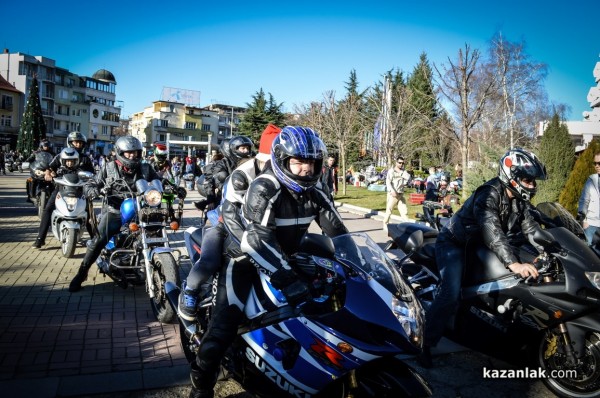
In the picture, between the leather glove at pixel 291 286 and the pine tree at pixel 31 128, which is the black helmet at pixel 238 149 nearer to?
the leather glove at pixel 291 286

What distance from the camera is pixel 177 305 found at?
3912mm

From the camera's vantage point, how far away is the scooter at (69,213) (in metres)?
7.41

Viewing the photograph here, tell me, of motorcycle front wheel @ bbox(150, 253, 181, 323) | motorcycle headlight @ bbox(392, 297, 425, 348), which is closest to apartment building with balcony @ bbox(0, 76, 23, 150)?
motorcycle front wheel @ bbox(150, 253, 181, 323)

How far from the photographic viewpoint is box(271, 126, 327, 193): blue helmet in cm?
289

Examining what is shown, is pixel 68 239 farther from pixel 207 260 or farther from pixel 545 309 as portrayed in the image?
pixel 545 309

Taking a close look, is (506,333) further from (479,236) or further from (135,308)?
(135,308)

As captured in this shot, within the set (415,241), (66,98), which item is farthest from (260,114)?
(66,98)

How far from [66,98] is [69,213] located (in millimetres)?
94614

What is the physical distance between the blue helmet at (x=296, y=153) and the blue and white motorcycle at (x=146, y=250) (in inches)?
90.0

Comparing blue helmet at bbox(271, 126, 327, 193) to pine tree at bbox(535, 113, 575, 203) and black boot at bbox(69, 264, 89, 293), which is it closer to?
black boot at bbox(69, 264, 89, 293)

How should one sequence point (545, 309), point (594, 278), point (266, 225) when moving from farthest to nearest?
point (545, 309) → point (594, 278) → point (266, 225)

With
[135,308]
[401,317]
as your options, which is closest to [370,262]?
[401,317]

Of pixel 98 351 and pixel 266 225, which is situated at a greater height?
pixel 266 225

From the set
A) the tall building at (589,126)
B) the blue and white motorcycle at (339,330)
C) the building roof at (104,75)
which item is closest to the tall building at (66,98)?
the building roof at (104,75)
